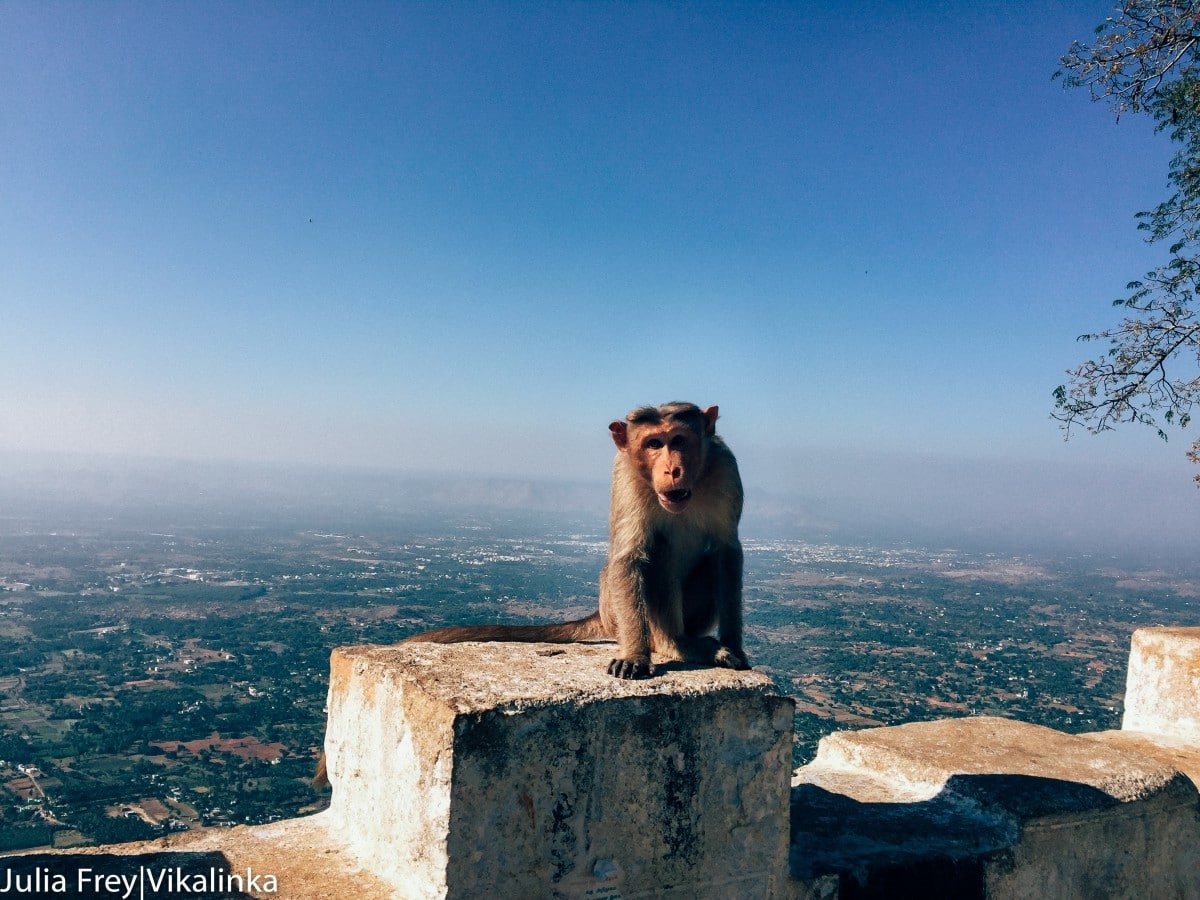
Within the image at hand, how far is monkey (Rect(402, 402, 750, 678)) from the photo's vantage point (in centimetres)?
341

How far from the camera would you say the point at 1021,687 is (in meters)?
22.3

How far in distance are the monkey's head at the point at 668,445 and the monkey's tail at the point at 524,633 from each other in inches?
26.1

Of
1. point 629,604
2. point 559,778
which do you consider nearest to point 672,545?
point 629,604

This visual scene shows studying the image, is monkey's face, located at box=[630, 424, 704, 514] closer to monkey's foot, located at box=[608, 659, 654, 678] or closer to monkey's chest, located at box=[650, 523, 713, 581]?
monkey's chest, located at box=[650, 523, 713, 581]

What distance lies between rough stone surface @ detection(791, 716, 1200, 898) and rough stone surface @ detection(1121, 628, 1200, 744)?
147 cm

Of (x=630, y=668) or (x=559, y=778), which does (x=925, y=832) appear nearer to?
(x=630, y=668)

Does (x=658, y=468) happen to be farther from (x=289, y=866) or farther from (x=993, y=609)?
(x=993, y=609)

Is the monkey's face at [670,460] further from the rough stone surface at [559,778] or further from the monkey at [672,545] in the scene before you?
the rough stone surface at [559,778]

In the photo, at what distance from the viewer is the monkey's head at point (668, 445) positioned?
3422mm

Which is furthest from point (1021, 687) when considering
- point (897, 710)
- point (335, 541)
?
point (335, 541)

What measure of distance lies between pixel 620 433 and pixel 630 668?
133 centimetres

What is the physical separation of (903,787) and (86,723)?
87.3 feet

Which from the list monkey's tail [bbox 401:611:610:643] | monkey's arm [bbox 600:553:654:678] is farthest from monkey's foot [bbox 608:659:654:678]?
monkey's tail [bbox 401:611:610:643]

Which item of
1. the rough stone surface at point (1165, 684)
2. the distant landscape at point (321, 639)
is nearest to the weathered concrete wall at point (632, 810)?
the rough stone surface at point (1165, 684)
